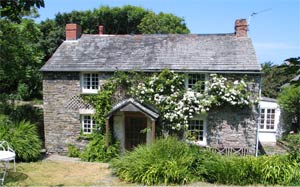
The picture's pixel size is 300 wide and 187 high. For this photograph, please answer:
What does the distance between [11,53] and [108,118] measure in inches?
304

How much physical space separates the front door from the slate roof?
2836mm

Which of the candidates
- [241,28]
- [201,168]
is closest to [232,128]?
[201,168]

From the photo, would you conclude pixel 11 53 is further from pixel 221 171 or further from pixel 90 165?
pixel 221 171

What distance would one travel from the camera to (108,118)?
56.2 ft

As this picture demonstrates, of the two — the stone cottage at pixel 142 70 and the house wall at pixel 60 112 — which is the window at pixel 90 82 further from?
the house wall at pixel 60 112

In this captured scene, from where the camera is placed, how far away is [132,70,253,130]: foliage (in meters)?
16.6

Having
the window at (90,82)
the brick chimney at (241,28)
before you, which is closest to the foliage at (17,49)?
the window at (90,82)

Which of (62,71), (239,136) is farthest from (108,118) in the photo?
(239,136)

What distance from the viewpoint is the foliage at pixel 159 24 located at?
44094 mm

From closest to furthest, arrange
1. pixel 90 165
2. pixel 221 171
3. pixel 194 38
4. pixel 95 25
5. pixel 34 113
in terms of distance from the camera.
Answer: pixel 221 171 → pixel 90 165 → pixel 194 38 → pixel 34 113 → pixel 95 25

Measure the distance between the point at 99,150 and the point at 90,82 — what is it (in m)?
3.97

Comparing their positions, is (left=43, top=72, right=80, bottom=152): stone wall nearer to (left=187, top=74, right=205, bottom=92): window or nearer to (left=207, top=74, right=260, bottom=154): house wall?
(left=187, top=74, right=205, bottom=92): window

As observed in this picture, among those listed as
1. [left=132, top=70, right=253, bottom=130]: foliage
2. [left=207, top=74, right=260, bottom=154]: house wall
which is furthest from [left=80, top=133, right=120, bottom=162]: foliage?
[left=207, top=74, right=260, bottom=154]: house wall

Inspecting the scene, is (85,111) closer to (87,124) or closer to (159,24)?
(87,124)
